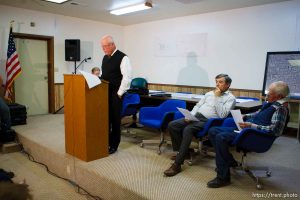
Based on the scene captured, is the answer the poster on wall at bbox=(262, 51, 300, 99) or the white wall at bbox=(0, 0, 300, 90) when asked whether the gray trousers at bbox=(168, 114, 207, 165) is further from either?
the white wall at bbox=(0, 0, 300, 90)

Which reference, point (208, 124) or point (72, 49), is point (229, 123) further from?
point (72, 49)

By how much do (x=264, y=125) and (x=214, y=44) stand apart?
3.62 metres

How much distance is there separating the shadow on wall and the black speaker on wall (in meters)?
2.53

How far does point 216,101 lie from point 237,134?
619 millimetres

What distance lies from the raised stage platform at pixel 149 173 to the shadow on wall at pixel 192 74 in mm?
2472

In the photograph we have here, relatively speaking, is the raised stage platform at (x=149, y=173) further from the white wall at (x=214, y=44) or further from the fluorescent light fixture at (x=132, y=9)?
the fluorescent light fixture at (x=132, y=9)

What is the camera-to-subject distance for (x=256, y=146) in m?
2.47

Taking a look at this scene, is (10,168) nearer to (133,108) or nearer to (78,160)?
A: (78,160)

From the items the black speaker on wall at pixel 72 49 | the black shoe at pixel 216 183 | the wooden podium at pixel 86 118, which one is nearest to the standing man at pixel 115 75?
the wooden podium at pixel 86 118

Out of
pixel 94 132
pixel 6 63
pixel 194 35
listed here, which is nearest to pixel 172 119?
pixel 94 132

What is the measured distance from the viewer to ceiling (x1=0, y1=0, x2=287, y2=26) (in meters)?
4.98

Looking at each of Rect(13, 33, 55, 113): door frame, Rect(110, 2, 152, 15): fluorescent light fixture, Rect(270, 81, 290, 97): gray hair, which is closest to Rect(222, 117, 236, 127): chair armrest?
Rect(270, 81, 290, 97): gray hair

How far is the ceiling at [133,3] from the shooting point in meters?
4.98

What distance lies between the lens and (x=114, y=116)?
323 cm
